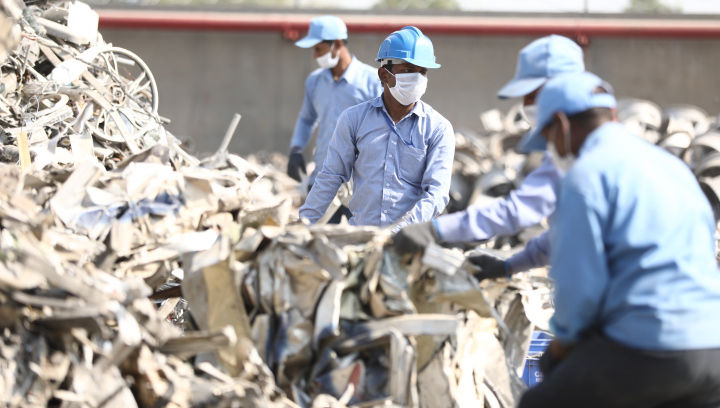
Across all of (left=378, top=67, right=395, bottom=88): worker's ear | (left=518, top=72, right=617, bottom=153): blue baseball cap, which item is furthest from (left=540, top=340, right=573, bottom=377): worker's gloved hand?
(left=378, top=67, right=395, bottom=88): worker's ear

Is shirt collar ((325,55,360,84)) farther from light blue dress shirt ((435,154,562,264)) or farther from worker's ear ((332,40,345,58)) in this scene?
light blue dress shirt ((435,154,562,264))

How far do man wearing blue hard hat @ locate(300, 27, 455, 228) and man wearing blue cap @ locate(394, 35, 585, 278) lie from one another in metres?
1.07

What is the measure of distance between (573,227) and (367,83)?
3.76 m

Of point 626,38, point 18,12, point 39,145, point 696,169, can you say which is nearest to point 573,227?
point 18,12

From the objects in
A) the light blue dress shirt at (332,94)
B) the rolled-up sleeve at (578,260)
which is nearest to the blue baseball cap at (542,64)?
the rolled-up sleeve at (578,260)

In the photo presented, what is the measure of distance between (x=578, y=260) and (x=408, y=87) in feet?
6.86

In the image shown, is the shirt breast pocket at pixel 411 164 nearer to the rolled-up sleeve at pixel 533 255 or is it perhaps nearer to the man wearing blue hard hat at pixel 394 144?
the man wearing blue hard hat at pixel 394 144

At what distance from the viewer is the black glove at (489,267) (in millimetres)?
3438

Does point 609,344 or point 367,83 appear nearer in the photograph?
point 609,344

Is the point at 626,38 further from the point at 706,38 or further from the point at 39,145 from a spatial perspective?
the point at 39,145

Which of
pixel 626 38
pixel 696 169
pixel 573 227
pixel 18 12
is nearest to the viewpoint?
pixel 573 227

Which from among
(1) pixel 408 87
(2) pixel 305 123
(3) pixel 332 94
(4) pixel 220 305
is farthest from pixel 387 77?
(2) pixel 305 123

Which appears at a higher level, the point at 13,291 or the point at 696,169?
the point at 13,291

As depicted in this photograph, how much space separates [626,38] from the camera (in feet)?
45.1
